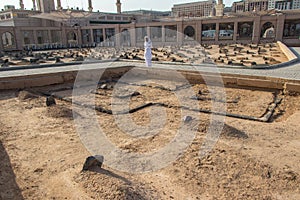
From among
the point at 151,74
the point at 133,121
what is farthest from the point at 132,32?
the point at 133,121

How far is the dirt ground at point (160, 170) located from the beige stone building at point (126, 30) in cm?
2822

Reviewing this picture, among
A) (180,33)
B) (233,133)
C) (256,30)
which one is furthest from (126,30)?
(233,133)

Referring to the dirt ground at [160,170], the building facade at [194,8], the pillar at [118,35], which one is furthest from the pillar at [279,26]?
the building facade at [194,8]

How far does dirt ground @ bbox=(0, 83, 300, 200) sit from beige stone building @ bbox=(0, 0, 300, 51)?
28.2 m

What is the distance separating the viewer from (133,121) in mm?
6160

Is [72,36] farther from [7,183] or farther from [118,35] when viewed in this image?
[7,183]

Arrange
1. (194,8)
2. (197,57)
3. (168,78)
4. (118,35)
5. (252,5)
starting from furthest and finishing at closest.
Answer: (194,8) < (252,5) < (118,35) < (197,57) < (168,78)

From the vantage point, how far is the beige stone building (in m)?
33.3

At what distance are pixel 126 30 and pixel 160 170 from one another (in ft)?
133

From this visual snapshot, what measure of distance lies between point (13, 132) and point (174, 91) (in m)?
5.21

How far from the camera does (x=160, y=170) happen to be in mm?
4031

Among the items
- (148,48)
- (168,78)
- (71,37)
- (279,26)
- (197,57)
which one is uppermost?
(279,26)

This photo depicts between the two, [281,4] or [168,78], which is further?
[281,4]

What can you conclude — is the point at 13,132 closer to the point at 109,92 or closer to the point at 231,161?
the point at 109,92
